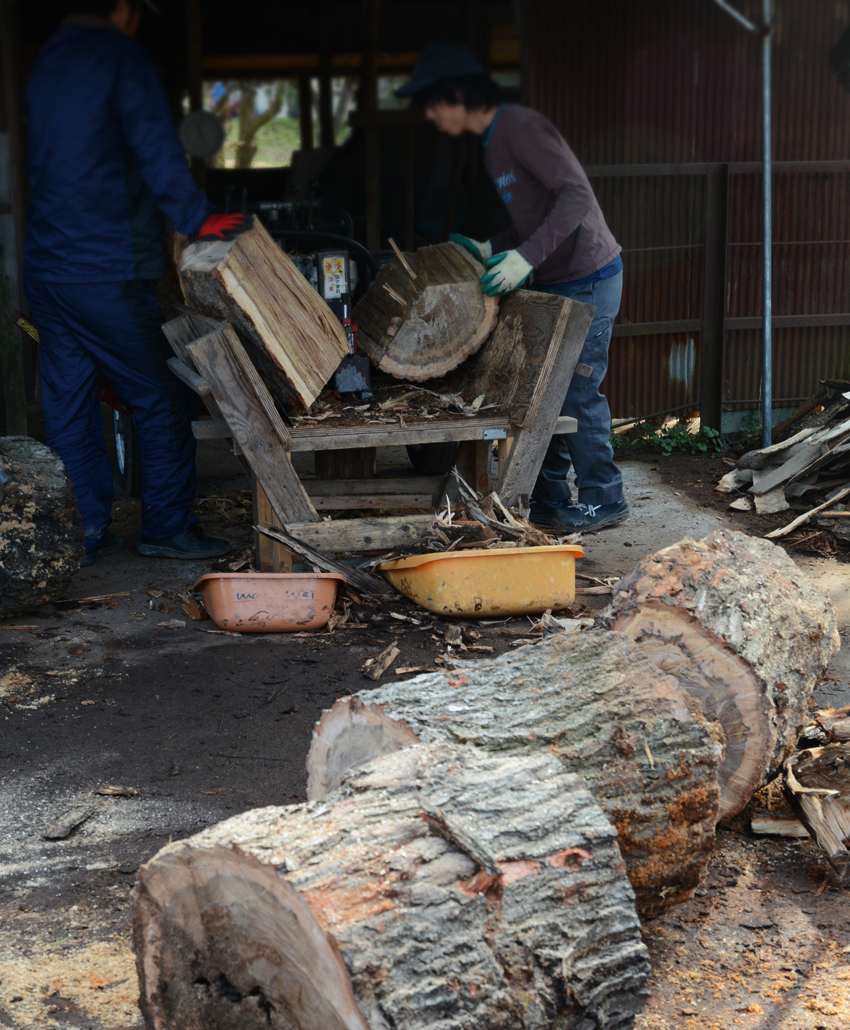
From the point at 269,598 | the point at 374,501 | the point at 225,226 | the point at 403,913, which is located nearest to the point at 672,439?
the point at 374,501

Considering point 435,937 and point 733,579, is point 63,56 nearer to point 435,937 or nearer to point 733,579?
point 733,579

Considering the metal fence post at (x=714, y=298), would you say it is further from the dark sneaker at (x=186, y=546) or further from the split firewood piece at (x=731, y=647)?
the split firewood piece at (x=731, y=647)

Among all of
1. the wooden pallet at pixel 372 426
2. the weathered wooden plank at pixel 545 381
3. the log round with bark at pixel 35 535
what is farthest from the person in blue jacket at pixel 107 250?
the weathered wooden plank at pixel 545 381

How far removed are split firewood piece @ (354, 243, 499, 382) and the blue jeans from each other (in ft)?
2.06

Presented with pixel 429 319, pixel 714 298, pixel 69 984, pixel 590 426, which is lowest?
pixel 69 984

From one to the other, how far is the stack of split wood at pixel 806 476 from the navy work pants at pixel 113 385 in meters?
2.85

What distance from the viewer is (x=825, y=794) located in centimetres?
A: 247

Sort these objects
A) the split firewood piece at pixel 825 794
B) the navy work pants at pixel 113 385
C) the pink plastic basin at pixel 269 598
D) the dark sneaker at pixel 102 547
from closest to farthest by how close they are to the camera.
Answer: the split firewood piece at pixel 825 794
the pink plastic basin at pixel 269 598
the navy work pants at pixel 113 385
the dark sneaker at pixel 102 547

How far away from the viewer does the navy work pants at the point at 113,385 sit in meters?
4.48

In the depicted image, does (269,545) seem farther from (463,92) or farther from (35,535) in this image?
(463,92)

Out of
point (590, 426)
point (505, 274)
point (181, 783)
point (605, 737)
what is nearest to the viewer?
point (605, 737)

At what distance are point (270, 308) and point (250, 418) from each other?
442mm

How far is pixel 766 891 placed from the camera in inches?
93.4

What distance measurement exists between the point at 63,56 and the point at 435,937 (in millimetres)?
3923
